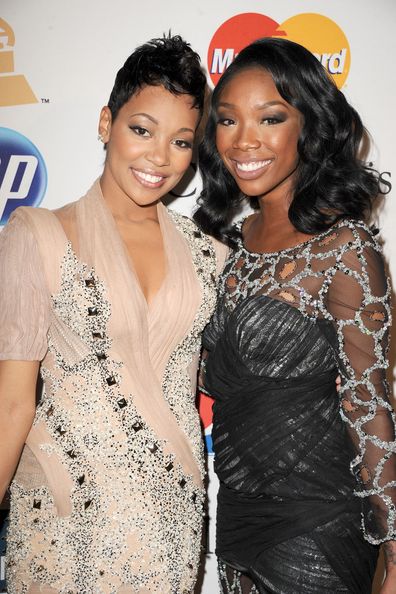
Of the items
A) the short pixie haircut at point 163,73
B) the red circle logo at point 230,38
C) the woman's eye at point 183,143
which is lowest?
the woman's eye at point 183,143

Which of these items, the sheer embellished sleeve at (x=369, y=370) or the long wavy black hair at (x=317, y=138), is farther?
the long wavy black hair at (x=317, y=138)

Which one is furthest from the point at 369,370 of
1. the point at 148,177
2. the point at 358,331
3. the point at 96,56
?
the point at 96,56

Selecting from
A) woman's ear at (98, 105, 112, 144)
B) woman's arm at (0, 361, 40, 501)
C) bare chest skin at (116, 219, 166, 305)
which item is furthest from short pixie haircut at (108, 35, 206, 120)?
woman's arm at (0, 361, 40, 501)

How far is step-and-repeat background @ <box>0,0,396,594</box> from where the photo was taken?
2279 mm

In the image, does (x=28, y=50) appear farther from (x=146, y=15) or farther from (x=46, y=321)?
(x=46, y=321)

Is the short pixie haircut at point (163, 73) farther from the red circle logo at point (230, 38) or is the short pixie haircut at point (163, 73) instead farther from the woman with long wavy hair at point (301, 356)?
the red circle logo at point (230, 38)

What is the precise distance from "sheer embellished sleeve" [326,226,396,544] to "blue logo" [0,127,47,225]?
118 centimetres

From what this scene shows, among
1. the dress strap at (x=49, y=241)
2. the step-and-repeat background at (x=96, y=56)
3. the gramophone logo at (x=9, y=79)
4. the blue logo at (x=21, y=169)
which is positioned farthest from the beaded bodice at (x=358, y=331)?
the gramophone logo at (x=9, y=79)

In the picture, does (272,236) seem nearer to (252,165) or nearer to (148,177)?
(252,165)

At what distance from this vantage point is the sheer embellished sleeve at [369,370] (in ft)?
5.04

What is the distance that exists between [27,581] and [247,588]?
569 millimetres

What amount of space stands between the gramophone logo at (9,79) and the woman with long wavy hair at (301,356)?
0.83m

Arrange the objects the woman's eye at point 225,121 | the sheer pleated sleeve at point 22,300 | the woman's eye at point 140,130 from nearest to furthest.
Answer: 1. the sheer pleated sleeve at point 22,300
2. the woman's eye at point 140,130
3. the woman's eye at point 225,121

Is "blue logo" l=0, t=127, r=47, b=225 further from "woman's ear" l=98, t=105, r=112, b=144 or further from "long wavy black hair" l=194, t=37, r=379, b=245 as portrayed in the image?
"long wavy black hair" l=194, t=37, r=379, b=245
